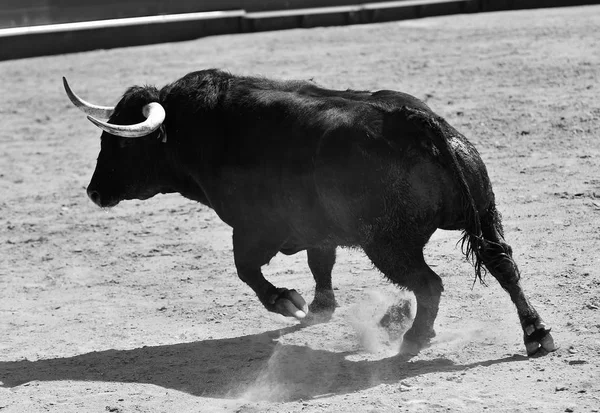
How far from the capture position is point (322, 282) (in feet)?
23.8

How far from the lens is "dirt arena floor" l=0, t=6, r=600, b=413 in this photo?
19.4 feet

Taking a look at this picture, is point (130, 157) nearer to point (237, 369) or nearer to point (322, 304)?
point (322, 304)

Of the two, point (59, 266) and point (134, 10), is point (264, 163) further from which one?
point (134, 10)

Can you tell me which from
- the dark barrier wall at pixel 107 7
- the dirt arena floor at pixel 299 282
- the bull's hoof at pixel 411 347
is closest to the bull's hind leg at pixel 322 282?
the dirt arena floor at pixel 299 282

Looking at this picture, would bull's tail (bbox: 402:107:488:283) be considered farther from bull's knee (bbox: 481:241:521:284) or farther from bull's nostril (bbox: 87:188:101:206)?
bull's nostril (bbox: 87:188:101:206)

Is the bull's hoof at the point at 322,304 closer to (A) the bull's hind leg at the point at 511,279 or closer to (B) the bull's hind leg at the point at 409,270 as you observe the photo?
(B) the bull's hind leg at the point at 409,270

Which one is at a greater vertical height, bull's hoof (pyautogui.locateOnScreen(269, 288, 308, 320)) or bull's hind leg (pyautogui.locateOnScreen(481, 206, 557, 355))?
bull's hind leg (pyautogui.locateOnScreen(481, 206, 557, 355))

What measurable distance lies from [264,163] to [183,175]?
35.2 inches

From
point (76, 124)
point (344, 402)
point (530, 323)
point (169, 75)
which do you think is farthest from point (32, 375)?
point (169, 75)

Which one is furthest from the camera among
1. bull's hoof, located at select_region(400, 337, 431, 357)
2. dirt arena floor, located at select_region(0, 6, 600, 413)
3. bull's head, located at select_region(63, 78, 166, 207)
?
bull's head, located at select_region(63, 78, 166, 207)

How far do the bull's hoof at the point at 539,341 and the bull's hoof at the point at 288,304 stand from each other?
1.48m

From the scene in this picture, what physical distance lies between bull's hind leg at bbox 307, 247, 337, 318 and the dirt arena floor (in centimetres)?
12

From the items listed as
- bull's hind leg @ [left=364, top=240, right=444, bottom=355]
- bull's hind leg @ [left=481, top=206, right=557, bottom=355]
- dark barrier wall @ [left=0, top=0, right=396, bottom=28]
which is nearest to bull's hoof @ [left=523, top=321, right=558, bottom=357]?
bull's hind leg @ [left=481, top=206, right=557, bottom=355]

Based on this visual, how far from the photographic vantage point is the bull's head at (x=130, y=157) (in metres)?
7.46
